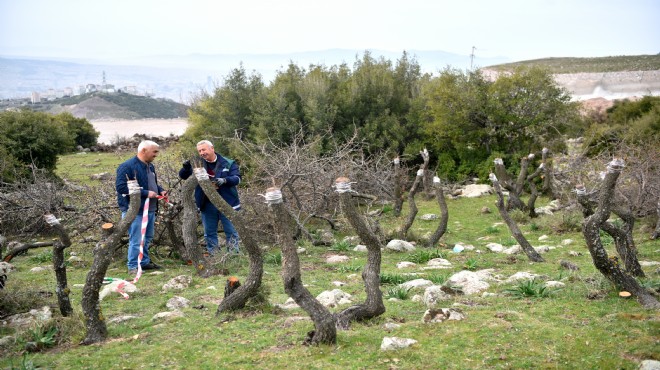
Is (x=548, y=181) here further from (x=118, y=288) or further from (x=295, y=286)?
(x=295, y=286)

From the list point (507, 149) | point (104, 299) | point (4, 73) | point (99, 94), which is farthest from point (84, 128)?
point (4, 73)

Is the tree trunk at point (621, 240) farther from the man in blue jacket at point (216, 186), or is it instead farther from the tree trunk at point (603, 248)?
the man in blue jacket at point (216, 186)

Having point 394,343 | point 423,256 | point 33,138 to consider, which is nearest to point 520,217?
point 423,256

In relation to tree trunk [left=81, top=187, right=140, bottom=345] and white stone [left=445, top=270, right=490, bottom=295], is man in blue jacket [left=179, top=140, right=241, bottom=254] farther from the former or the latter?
white stone [left=445, top=270, right=490, bottom=295]

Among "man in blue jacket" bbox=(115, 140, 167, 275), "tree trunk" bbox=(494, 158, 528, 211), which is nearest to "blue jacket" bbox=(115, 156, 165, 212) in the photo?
"man in blue jacket" bbox=(115, 140, 167, 275)

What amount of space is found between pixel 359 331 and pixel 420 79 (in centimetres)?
2053

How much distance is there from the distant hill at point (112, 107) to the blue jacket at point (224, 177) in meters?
63.4

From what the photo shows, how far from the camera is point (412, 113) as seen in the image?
23.4m

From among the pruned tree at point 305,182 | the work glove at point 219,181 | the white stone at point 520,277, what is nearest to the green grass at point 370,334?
the white stone at point 520,277

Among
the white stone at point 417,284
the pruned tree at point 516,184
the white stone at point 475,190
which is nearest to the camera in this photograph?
the white stone at point 417,284

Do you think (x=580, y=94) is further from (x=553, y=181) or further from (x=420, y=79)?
(x=553, y=181)

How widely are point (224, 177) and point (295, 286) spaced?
13.8 feet

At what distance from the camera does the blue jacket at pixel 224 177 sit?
9.35m

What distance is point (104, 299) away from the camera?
26.0 feet
